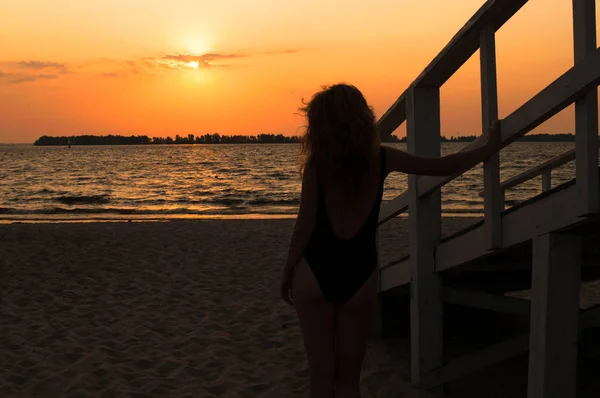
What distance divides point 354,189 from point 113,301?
211 inches

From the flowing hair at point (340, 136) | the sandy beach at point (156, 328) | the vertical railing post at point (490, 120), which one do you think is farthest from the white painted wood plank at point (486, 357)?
the flowing hair at point (340, 136)

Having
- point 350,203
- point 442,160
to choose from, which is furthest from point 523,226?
point 350,203

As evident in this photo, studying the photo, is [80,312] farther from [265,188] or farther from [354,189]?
[265,188]

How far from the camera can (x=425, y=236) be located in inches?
140

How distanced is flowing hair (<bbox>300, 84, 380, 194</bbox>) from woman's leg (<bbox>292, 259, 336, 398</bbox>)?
40 centimetres

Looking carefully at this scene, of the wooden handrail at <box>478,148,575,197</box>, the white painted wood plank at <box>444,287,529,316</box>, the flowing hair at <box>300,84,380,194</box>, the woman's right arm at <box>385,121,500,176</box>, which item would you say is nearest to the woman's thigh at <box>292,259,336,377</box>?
the flowing hair at <box>300,84,380,194</box>

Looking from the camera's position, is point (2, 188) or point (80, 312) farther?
point (2, 188)

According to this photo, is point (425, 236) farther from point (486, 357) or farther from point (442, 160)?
point (442, 160)

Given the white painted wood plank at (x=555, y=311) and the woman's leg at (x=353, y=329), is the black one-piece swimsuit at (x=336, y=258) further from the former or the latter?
the white painted wood plank at (x=555, y=311)

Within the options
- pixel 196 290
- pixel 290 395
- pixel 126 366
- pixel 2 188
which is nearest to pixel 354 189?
pixel 290 395

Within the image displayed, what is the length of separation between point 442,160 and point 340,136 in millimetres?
576

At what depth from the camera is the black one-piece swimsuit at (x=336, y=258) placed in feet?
7.39

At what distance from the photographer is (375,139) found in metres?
2.23

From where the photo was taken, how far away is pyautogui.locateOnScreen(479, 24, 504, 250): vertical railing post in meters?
2.72
